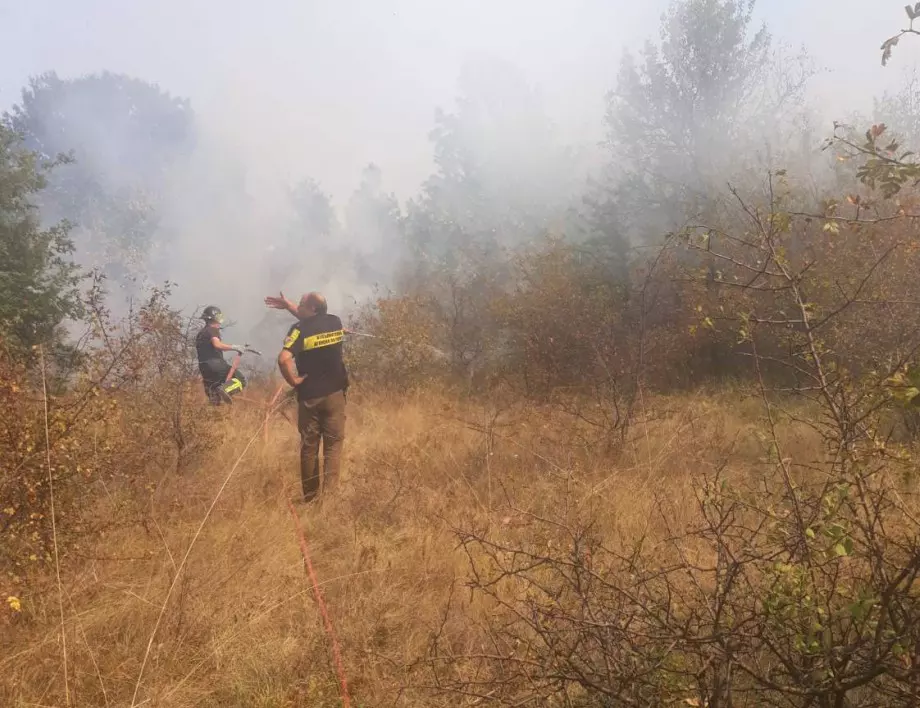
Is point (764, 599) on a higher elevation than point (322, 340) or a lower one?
lower

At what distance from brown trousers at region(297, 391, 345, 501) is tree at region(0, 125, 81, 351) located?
716cm

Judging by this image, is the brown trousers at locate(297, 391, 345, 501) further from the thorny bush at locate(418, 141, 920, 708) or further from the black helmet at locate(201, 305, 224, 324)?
the black helmet at locate(201, 305, 224, 324)

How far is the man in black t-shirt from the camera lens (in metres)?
4.12

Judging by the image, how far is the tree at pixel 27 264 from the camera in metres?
9.13

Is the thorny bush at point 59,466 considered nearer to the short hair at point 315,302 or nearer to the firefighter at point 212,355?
the short hair at point 315,302

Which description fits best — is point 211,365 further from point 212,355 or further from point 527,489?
point 527,489

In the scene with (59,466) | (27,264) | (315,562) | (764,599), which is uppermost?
(27,264)

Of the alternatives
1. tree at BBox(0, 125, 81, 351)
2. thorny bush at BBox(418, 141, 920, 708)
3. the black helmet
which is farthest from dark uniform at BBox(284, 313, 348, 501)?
tree at BBox(0, 125, 81, 351)

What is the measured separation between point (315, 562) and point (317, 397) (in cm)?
143

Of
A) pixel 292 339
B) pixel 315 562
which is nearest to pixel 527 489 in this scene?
pixel 315 562

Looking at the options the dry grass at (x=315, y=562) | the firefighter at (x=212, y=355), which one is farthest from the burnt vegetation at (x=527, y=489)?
the firefighter at (x=212, y=355)

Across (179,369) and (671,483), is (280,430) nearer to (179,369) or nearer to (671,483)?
(179,369)

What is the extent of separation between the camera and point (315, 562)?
9.85 feet

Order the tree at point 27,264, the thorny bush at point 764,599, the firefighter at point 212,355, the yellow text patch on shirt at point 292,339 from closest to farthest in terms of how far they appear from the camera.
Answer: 1. the thorny bush at point 764,599
2. the yellow text patch on shirt at point 292,339
3. the firefighter at point 212,355
4. the tree at point 27,264
